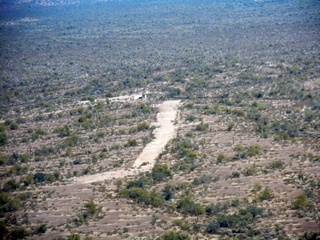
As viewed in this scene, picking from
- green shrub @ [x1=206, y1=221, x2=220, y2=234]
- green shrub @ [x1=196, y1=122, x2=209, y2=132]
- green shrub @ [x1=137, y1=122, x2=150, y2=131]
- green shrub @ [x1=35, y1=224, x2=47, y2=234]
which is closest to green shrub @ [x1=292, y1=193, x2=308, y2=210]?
green shrub @ [x1=206, y1=221, x2=220, y2=234]

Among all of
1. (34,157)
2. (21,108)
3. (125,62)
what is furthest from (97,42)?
(34,157)

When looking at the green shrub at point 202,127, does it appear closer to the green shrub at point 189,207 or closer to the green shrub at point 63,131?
the green shrub at point 63,131

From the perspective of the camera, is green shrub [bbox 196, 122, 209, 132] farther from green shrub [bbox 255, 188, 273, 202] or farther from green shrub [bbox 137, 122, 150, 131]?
green shrub [bbox 255, 188, 273, 202]

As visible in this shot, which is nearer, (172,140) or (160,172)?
(160,172)

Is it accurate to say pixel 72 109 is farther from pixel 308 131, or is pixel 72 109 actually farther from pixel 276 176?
pixel 276 176

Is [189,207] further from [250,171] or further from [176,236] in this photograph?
[250,171]

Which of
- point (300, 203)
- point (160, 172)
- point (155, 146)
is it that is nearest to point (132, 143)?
point (155, 146)

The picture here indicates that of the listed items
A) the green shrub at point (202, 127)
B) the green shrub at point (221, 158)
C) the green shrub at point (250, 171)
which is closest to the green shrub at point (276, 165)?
the green shrub at point (250, 171)
